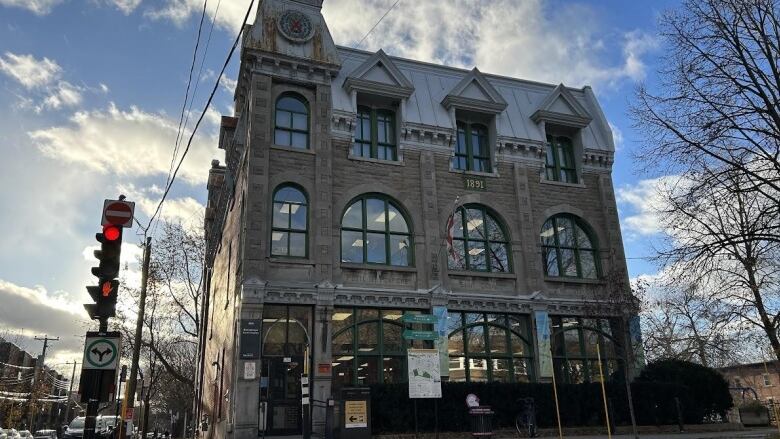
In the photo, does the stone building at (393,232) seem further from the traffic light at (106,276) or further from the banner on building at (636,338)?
the traffic light at (106,276)

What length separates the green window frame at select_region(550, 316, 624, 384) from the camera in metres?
25.3

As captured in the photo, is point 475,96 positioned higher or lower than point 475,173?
higher

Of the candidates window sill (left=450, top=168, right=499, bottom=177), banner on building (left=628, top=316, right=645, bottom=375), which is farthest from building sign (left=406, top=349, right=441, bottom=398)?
banner on building (left=628, top=316, right=645, bottom=375)

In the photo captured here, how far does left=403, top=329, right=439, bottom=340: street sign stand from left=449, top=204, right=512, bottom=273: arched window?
13.5ft

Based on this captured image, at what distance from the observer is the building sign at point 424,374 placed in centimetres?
1939

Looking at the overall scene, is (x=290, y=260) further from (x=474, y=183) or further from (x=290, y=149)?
(x=474, y=183)

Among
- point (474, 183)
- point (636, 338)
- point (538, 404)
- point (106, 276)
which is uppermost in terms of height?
point (474, 183)

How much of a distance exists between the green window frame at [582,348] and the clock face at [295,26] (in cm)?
1615

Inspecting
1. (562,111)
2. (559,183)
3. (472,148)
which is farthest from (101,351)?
(562,111)

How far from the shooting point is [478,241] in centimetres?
2603

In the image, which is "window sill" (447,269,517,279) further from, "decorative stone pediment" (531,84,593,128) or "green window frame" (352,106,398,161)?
"decorative stone pediment" (531,84,593,128)

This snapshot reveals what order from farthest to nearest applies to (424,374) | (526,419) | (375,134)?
(375,134) → (526,419) → (424,374)

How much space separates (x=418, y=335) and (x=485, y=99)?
12029 millimetres

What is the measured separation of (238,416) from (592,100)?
23.5 meters
